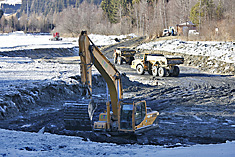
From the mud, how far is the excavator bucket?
0.59 meters

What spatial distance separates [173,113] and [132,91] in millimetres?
5916

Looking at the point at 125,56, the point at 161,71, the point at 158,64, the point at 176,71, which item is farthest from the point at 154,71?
the point at 125,56

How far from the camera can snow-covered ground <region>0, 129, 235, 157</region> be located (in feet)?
25.7

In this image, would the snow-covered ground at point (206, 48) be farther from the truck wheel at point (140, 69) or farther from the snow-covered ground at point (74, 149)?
the snow-covered ground at point (74, 149)

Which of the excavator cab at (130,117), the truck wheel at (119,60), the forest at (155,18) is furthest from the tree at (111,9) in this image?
the excavator cab at (130,117)

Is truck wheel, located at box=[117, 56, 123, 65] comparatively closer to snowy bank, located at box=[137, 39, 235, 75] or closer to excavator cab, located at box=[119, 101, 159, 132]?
snowy bank, located at box=[137, 39, 235, 75]

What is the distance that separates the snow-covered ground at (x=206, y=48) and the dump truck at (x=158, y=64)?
5.86 metres

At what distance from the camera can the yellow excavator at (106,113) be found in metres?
10.6

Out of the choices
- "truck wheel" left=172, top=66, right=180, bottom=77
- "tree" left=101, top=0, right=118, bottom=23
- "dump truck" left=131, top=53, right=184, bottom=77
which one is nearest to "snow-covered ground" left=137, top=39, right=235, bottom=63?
"truck wheel" left=172, top=66, right=180, bottom=77

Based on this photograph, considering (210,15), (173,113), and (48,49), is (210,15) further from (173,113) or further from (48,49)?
(173,113)

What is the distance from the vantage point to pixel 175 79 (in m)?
24.8

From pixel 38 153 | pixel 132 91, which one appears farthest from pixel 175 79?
pixel 38 153

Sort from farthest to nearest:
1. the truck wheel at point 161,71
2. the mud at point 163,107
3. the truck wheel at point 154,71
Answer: the truck wheel at point 154,71, the truck wheel at point 161,71, the mud at point 163,107

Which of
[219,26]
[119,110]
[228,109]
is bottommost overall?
[228,109]
